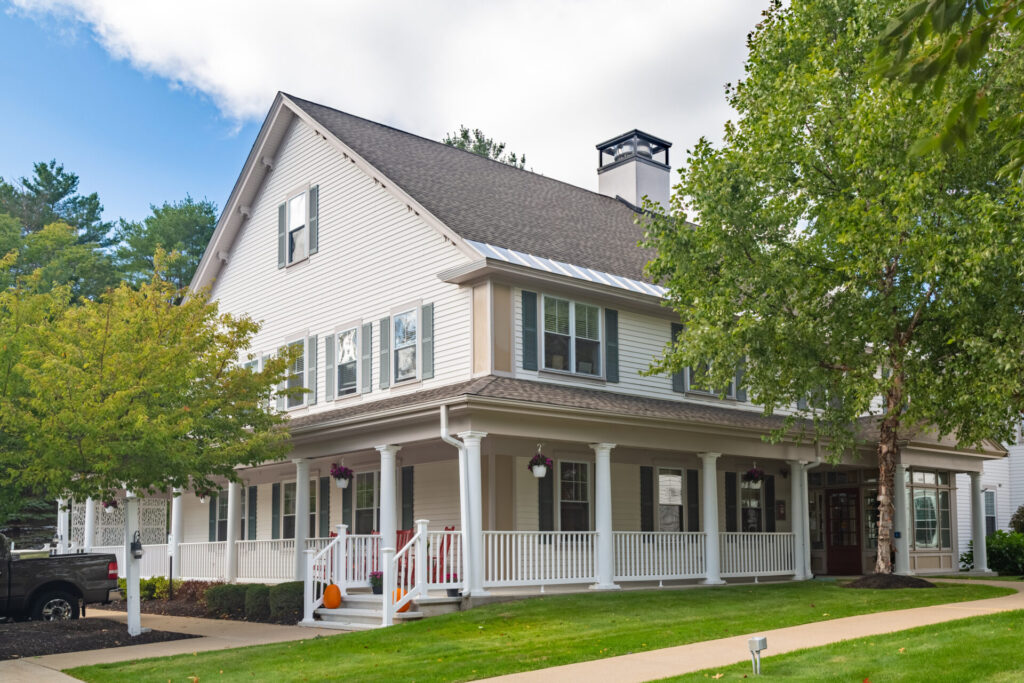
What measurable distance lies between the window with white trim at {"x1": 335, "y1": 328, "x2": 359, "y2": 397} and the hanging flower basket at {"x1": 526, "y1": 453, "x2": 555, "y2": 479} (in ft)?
17.5

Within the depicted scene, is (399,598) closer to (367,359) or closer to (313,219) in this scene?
(367,359)

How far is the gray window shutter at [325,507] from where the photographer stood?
75.3 feet

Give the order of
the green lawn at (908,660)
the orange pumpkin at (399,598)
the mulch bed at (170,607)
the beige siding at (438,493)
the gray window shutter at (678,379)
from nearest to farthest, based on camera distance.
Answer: the green lawn at (908,660) < the orange pumpkin at (399,598) < the beige siding at (438,493) < the mulch bed at (170,607) < the gray window shutter at (678,379)

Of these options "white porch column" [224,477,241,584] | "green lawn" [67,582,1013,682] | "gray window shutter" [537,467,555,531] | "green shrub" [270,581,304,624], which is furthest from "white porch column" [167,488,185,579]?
"green lawn" [67,582,1013,682]

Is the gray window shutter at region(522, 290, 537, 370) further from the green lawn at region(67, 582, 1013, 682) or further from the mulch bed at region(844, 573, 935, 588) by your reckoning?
the mulch bed at region(844, 573, 935, 588)

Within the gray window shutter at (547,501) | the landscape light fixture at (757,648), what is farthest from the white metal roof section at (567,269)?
the landscape light fixture at (757,648)

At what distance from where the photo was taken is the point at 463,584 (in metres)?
16.6

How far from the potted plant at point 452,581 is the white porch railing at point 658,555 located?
2957mm

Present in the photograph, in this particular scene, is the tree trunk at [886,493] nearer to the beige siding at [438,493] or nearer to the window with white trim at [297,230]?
the beige siding at [438,493]

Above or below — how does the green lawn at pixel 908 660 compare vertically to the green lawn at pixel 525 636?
above

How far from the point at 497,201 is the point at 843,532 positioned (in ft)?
39.2

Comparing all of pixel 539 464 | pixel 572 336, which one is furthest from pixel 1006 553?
pixel 539 464

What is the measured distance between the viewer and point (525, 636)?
43.4 ft

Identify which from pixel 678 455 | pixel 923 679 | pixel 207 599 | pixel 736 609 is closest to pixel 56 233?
pixel 207 599
